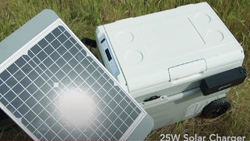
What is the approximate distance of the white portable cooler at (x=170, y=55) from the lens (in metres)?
1.67

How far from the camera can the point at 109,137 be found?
1.44m

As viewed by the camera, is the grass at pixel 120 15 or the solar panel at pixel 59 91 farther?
the grass at pixel 120 15

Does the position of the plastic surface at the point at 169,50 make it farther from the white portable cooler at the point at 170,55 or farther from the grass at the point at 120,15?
the grass at the point at 120,15

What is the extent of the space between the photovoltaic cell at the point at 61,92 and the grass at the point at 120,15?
3.17 ft

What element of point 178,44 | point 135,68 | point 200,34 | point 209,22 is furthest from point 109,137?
point 209,22

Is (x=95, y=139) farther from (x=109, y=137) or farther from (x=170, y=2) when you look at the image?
(x=170, y=2)

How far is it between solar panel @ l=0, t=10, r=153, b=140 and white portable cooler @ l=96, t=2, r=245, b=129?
206 mm

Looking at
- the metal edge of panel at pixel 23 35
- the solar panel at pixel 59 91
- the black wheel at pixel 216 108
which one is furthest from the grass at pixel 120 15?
the metal edge of panel at pixel 23 35

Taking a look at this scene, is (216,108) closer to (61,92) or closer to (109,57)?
(109,57)

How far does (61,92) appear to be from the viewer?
1399 millimetres

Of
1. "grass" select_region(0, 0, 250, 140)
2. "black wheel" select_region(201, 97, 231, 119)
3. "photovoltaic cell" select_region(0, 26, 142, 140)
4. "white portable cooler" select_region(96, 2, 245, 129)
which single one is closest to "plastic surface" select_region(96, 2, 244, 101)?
"white portable cooler" select_region(96, 2, 245, 129)

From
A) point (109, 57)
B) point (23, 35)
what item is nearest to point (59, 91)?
point (23, 35)

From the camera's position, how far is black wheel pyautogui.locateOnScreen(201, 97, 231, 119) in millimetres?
2083

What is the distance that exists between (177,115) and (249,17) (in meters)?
1.24
